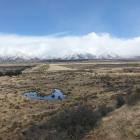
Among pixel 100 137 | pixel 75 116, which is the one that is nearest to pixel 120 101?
pixel 75 116

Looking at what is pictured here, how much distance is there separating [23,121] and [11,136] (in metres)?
6.12

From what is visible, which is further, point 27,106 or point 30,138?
point 27,106

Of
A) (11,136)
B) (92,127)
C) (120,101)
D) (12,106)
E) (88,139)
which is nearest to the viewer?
(88,139)

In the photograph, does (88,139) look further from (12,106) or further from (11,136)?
(12,106)

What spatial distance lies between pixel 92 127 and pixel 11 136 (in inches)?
280

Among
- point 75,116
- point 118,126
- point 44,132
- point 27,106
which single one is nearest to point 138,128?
point 118,126

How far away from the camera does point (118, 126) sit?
2594cm

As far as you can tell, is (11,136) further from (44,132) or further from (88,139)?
(88,139)

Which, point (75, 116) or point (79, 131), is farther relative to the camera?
point (75, 116)

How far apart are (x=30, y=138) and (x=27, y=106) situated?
22106 mm

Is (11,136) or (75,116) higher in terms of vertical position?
(75,116)

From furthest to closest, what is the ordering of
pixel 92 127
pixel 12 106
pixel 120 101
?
pixel 12 106
pixel 120 101
pixel 92 127

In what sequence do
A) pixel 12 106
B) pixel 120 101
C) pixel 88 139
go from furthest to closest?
pixel 12 106 < pixel 120 101 < pixel 88 139

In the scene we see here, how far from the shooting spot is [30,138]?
25.4 m
